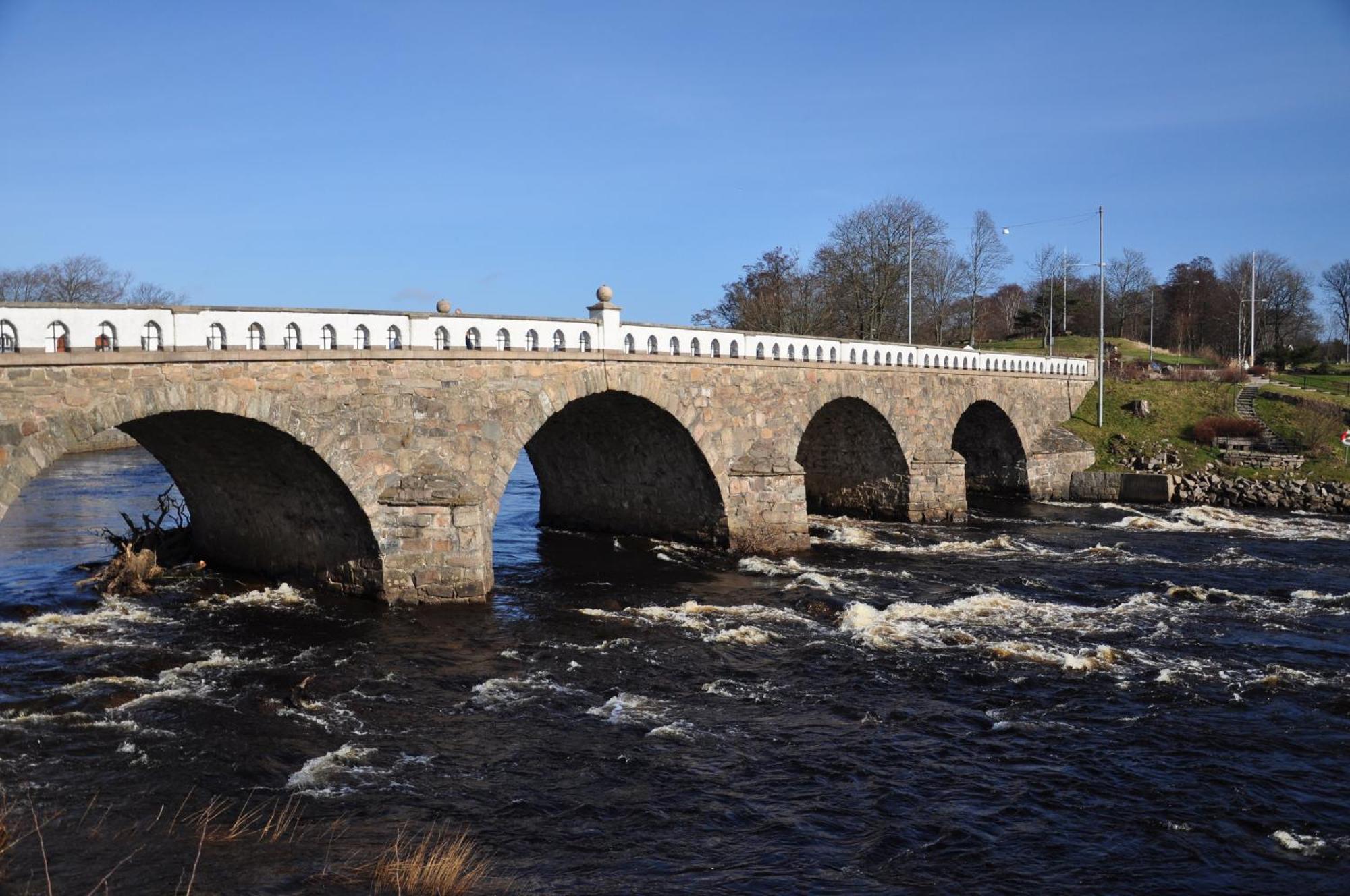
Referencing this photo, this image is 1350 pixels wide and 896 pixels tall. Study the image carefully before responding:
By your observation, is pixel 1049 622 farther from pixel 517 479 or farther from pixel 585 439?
pixel 517 479

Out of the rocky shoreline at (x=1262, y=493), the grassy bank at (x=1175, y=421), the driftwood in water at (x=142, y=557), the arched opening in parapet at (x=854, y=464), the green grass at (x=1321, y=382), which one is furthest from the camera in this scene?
the green grass at (x=1321, y=382)

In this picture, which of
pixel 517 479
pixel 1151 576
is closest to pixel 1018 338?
pixel 517 479

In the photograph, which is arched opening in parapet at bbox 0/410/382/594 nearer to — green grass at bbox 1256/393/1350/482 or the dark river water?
the dark river water

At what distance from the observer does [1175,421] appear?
1575 inches

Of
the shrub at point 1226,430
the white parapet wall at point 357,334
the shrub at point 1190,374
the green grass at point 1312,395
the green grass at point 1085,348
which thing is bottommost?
the shrub at point 1226,430

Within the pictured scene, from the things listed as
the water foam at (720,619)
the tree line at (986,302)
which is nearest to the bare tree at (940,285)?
the tree line at (986,302)

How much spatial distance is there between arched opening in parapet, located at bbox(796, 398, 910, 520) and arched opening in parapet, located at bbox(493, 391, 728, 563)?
271 inches

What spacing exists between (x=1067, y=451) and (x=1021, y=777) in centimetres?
2784

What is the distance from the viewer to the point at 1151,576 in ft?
69.6

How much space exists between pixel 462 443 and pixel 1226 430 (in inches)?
1273

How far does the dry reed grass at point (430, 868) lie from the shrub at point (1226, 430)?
3655 cm

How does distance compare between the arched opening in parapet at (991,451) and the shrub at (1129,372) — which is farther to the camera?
the shrub at (1129,372)

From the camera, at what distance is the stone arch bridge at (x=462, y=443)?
14.5 m

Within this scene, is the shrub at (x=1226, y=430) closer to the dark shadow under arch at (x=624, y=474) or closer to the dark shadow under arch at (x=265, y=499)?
the dark shadow under arch at (x=624, y=474)
